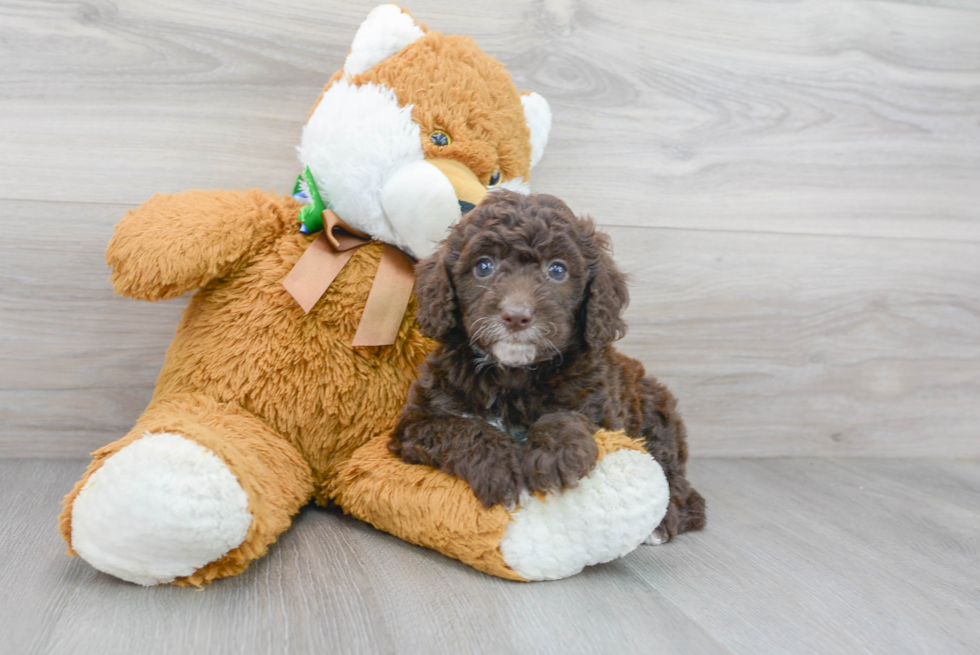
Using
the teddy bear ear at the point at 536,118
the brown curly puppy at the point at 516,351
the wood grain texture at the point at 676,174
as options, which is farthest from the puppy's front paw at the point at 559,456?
the wood grain texture at the point at 676,174

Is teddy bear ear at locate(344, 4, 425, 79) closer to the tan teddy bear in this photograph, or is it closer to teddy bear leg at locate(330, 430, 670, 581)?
the tan teddy bear

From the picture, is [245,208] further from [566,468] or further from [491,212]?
[566,468]

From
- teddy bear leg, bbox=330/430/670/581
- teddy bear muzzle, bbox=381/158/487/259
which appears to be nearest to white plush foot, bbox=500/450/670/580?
teddy bear leg, bbox=330/430/670/581

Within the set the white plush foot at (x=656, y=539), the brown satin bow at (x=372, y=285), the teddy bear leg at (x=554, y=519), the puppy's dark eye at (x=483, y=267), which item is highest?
the puppy's dark eye at (x=483, y=267)

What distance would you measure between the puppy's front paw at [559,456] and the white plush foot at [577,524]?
1.1 inches

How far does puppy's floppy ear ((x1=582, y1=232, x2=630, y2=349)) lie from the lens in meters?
1.12

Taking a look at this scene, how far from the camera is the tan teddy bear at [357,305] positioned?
1112 millimetres

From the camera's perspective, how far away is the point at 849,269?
76.4 inches

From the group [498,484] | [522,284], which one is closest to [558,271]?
[522,284]

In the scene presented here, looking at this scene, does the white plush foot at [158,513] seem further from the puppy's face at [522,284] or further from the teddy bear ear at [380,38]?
the teddy bear ear at [380,38]

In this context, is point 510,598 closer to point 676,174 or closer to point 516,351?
point 516,351

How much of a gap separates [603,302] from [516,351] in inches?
6.3

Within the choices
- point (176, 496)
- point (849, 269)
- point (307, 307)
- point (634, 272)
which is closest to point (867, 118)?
point (849, 269)

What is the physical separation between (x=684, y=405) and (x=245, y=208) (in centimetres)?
116
